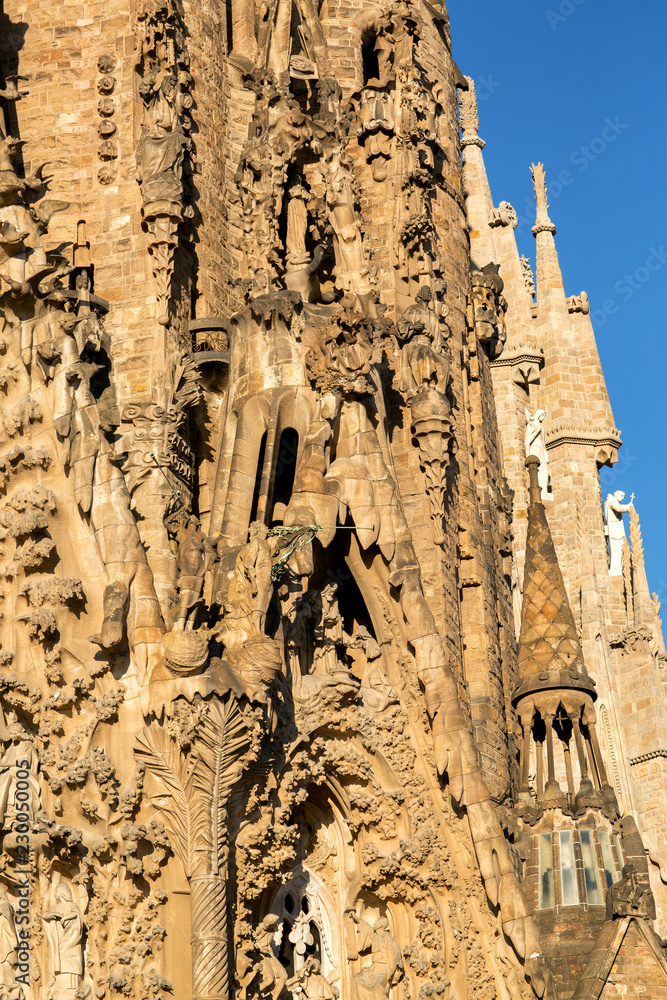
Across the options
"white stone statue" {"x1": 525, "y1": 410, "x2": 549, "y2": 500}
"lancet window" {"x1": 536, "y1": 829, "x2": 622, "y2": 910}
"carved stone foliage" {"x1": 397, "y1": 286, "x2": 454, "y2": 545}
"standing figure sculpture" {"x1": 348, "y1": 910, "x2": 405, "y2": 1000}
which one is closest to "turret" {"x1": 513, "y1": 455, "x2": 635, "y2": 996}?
"lancet window" {"x1": 536, "y1": 829, "x2": 622, "y2": 910}

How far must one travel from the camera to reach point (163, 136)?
1706cm

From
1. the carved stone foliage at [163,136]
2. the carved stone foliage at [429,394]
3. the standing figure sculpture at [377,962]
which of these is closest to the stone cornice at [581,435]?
the carved stone foliage at [429,394]

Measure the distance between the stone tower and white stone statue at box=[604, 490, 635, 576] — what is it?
446cm

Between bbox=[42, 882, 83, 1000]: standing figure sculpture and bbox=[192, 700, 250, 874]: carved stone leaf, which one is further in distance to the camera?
bbox=[192, 700, 250, 874]: carved stone leaf

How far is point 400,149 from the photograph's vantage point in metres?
19.3

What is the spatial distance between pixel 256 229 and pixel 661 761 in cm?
951

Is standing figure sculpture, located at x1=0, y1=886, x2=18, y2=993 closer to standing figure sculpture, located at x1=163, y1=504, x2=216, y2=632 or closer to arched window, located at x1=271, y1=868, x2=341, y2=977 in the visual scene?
standing figure sculpture, located at x1=163, y1=504, x2=216, y2=632

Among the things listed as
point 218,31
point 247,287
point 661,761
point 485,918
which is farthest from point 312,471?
point 661,761

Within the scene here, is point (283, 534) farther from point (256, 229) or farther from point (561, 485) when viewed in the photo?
A: point (561, 485)

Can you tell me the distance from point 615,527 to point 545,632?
6.34 metres

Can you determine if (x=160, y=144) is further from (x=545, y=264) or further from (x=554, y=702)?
(x=545, y=264)

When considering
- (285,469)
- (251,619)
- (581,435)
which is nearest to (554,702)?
(285,469)

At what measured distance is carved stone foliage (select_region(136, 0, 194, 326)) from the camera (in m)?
16.9

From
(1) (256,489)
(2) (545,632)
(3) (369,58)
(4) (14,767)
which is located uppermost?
(3) (369,58)
